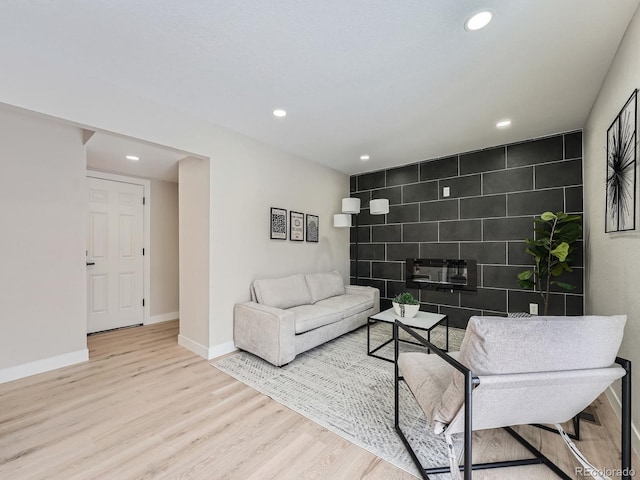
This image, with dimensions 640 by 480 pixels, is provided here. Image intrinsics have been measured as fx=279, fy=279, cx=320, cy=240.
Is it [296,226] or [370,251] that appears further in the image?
[370,251]

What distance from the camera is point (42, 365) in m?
2.64

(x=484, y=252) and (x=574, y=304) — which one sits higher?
(x=484, y=252)

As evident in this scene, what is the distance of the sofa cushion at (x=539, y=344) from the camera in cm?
118

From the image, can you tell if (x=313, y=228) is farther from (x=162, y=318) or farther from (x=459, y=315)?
(x=162, y=318)

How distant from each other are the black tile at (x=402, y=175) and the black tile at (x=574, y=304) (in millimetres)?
2460

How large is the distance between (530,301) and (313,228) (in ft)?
10.0

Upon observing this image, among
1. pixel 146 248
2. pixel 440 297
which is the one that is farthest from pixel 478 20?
pixel 146 248

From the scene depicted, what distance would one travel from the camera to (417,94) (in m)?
2.41

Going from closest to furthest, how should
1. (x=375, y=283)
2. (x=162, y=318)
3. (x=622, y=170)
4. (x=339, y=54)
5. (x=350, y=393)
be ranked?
(x=622, y=170), (x=339, y=54), (x=350, y=393), (x=162, y=318), (x=375, y=283)

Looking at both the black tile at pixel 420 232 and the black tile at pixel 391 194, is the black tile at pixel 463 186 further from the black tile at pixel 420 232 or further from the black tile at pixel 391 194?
the black tile at pixel 391 194

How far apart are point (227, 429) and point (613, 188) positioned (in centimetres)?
315

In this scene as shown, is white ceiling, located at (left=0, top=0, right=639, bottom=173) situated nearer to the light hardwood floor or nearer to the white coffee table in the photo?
A: the white coffee table

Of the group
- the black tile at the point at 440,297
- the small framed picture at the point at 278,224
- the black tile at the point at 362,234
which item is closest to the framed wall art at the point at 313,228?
the small framed picture at the point at 278,224

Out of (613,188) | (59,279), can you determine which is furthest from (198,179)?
(613,188)
